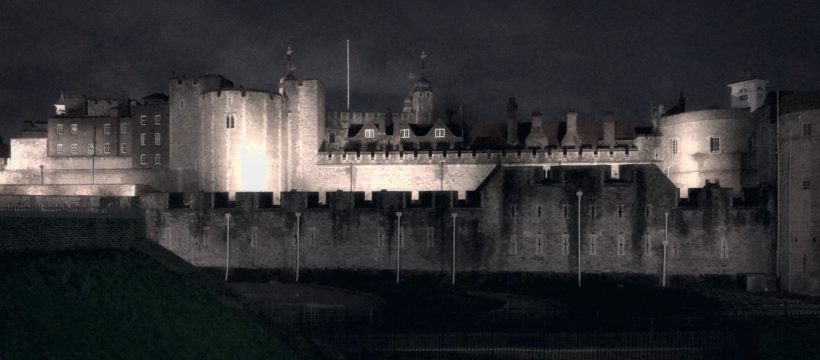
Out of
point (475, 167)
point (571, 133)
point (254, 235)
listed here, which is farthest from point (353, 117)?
point (254, 235)

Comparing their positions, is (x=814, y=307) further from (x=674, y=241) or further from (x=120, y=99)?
(x=120, y=99)

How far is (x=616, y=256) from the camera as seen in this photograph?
1977 inches

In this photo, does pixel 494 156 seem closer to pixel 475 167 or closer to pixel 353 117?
pixel 475 167

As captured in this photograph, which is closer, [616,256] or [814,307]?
[814,307]

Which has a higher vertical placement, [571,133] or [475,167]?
[571,133]

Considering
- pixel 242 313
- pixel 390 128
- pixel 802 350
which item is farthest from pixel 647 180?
pixel 390 128

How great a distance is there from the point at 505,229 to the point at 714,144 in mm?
22520

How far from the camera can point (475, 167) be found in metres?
72.2

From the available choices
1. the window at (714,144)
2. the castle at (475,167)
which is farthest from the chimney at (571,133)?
the window at (714,144)

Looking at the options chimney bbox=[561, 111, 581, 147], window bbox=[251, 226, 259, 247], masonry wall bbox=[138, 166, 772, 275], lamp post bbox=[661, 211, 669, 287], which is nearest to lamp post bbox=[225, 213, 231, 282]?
masonry wall bbox=[138, 166, 772, 275]

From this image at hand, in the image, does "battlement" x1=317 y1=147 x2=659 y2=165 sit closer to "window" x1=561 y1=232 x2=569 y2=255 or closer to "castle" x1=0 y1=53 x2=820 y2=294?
"castle" x1=0 y1=53 x2=820 y2=294

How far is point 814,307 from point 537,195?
1675 cm

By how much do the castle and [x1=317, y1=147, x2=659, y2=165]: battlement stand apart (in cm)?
12

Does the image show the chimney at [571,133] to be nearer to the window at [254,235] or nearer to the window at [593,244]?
the window at [593,244]
